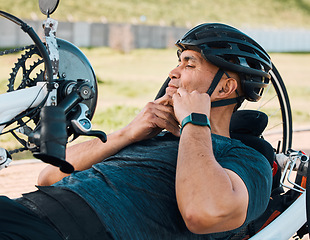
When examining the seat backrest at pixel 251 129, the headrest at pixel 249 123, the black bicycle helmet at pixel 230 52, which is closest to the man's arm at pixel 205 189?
the black bicycle helmet at pixel 230 52

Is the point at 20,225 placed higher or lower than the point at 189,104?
lower

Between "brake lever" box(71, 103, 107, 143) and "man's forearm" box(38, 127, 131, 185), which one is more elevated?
"brake lever" box(71, 103, 107, 143)

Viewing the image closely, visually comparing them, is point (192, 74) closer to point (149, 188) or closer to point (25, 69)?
point (149, 188)

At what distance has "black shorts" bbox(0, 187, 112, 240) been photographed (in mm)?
2014

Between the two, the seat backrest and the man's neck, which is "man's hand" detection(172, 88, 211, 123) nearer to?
the man's neck

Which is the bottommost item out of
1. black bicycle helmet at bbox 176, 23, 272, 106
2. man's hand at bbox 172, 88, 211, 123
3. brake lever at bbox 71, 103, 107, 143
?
brake lever at bbox 71, 103, 107, 143

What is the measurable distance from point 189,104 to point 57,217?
0.78m

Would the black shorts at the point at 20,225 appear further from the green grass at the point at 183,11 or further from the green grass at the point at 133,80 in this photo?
the green grass at the point at 183,11

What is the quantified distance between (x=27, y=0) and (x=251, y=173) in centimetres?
2864

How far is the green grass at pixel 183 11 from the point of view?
29609mm

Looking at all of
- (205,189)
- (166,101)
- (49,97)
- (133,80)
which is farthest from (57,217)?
(133,80)

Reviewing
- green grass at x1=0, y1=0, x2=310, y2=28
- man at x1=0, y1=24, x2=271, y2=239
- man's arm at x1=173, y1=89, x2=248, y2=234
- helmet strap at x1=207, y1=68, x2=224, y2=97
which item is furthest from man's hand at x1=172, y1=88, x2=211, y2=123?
green grass at x1=0, y1=0, x2=310, y2=28

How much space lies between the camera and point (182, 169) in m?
2.15

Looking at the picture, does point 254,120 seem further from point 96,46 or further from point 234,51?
point 96,46
